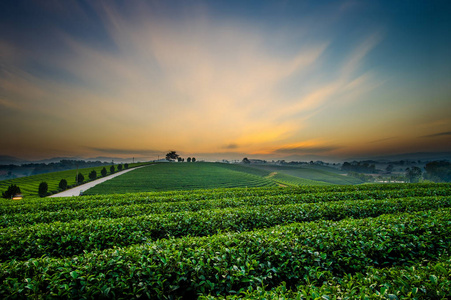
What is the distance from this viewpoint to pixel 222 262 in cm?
348

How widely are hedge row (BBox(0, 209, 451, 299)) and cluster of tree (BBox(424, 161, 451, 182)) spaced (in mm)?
150011

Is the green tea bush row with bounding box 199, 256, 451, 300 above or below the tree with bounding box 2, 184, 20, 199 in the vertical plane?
above

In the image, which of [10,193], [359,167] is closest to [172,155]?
[10,193]

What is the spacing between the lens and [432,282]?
276 cm

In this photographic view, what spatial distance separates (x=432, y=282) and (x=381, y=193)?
43.8 feet

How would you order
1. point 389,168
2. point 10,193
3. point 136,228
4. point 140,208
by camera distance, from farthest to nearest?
point 389,168, point 10,193, point 140,208, point 136,228

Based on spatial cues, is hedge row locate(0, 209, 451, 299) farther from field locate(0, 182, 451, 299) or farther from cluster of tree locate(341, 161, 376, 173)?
cluster of tree locate(341, 161, 376, 173)

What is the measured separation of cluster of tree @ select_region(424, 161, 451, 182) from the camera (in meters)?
96.8

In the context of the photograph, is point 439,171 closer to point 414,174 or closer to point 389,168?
point 414,174

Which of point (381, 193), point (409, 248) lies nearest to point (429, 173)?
point (381, 193)

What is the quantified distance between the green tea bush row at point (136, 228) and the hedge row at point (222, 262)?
1928mm

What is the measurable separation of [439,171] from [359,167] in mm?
54798

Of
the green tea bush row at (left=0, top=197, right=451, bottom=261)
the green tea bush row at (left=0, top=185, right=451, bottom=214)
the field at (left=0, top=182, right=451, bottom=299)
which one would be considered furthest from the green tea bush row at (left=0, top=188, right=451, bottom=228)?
the field at (left=0, top=182, right=451, bottom=299)

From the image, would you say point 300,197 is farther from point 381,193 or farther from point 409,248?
point 409,248
